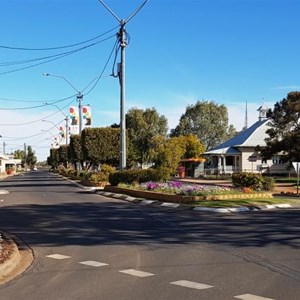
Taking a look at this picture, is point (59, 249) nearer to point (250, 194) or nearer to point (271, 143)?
point (250, 194)

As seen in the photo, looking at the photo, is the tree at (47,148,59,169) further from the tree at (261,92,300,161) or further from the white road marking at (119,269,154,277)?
the white road marking at (119,269,154,277)

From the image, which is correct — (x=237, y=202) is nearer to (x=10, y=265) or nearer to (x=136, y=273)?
(x=136, y=273)

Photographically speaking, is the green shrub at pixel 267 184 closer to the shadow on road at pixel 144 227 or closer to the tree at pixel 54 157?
the shadow on road at pixel 144 227

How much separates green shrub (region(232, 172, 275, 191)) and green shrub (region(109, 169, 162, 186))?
20.2 ft

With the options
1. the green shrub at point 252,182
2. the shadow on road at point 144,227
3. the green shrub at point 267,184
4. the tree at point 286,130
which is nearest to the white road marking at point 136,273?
the shadow on road at point 144,227

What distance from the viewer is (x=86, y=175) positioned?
157ft

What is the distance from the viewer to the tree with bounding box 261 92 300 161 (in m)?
47.5

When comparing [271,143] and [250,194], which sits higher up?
[271,143]

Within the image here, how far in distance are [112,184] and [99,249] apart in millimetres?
23572

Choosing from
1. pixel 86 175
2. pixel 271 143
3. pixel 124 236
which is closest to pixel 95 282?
pixel 124 236

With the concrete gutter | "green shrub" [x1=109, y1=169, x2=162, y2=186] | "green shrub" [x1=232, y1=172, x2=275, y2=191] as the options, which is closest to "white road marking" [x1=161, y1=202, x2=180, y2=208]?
"green shrub" [x1=232, y1=172, x2=275, y2=191]

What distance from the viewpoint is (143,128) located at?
9844 cm

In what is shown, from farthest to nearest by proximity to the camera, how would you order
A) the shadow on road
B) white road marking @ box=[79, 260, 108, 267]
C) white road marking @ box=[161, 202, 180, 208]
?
1. white road marking @ box=[161, 202, 180, 208]
2. the shadow on road
3. white road marking @ box=[79, 260, 108, 267]

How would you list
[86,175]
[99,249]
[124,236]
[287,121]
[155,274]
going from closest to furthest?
[155,274] → [99,249] → [124,236] → [86,175] → [287,121]
